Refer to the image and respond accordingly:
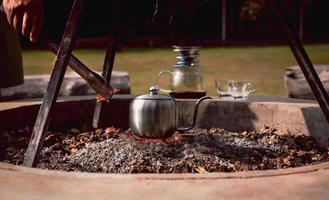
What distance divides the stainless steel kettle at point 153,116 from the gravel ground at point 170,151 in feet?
0.20

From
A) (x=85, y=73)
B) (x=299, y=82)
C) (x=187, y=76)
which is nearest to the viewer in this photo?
(x=85, y=73)

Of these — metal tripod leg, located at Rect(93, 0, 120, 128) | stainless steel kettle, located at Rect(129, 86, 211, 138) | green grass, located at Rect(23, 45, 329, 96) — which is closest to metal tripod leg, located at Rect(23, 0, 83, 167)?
stainless steel kettle, located at Rect(129, 86, 211, 138)

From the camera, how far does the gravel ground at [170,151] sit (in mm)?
2328

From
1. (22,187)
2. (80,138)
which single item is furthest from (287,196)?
(80,138)

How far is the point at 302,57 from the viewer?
2.23m

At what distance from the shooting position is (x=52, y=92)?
206 cm

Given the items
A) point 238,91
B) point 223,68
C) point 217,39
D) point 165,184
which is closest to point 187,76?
point 238,91

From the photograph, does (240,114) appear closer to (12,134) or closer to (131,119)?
(131,119)

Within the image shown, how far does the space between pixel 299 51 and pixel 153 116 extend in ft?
2.15

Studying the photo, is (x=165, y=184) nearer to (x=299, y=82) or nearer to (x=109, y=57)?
(x=109, y=57)

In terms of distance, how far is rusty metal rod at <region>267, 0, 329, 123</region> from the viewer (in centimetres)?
218

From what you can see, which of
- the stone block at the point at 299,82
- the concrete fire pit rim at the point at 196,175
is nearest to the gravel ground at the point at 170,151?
the concrete fire pit rim at the point at 196,175

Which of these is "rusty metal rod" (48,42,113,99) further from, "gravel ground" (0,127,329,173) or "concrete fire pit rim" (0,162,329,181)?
"concrete fire pit rim" (0,162,329,181)

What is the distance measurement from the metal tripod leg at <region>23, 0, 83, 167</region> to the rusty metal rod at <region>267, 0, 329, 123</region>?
2.36 ft
